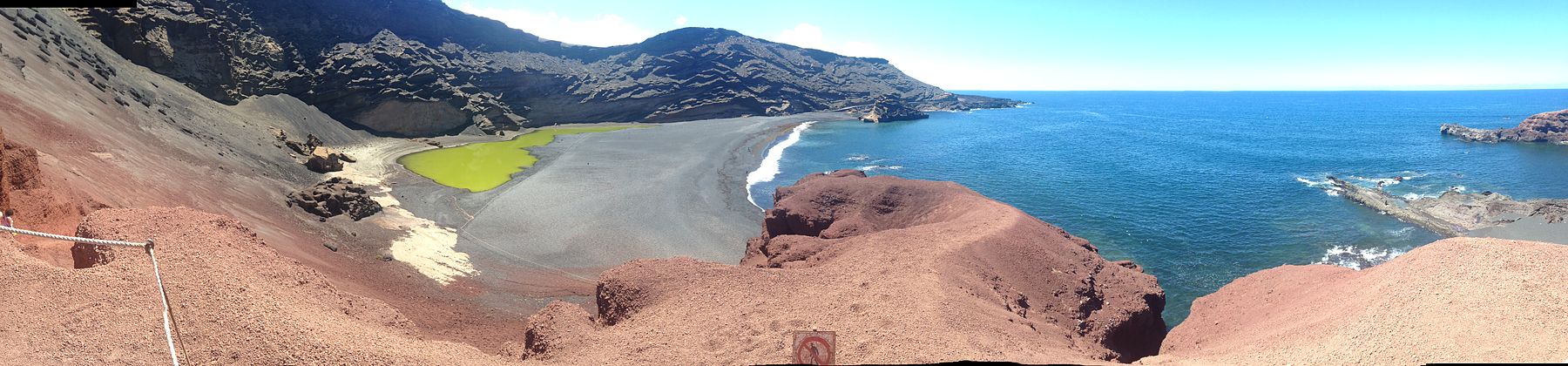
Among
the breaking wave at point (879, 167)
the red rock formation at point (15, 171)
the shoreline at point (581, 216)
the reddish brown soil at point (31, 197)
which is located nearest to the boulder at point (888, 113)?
the breaking wave at point (879, 167)

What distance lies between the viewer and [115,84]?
39125mm

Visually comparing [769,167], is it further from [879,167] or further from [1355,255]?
[1355,255]

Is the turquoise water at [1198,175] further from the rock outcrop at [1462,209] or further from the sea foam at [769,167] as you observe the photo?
the rock outcrop at [1462,209]

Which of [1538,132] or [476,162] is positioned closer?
[476,162]

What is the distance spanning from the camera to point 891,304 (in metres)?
13.7

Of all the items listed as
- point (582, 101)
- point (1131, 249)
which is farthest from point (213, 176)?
point (582, 101)

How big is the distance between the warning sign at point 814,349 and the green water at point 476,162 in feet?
142

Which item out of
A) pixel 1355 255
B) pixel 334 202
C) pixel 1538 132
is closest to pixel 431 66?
pixel 334 202

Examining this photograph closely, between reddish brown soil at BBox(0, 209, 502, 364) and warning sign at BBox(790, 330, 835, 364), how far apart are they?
6.61 metres

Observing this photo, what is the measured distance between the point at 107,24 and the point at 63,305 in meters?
56.7

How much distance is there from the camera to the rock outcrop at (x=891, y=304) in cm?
1223

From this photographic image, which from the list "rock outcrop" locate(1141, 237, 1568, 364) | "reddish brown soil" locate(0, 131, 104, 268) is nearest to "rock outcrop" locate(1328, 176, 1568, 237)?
"rock outcrop" locate(1141, 237, 1568, 364)

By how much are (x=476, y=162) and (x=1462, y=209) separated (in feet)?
231

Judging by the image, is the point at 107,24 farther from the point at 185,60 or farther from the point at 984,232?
the point at 984,232
